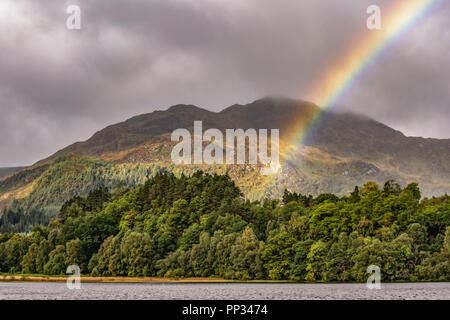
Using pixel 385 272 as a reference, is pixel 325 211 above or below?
above

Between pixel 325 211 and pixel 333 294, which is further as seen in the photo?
pixel 325 211

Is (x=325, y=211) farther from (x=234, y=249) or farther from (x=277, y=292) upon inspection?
(x=277, y=292)

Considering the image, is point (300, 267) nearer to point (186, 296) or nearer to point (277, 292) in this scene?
point (277, 292)

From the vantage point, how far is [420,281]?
16788 cm

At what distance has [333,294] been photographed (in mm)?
127000

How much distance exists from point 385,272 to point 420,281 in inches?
356
